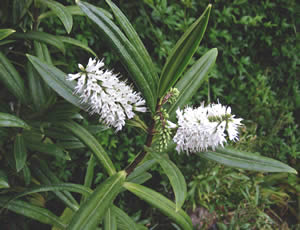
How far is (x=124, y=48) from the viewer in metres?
0.96

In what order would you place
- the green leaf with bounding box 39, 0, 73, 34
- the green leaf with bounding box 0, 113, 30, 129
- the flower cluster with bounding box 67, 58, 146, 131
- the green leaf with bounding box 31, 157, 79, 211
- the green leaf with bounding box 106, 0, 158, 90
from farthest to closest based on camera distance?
1. the green leaf with bounding box 31, 157, 79, 211
2. the green leaf with bounding box 39, 0, 73, 34
3. the green leaf with bounding box 0, 113, 30, 129
4. the green leaf with bounding box 106, 0, 158, 90
5. the flower cluster with bounding box 67, 58, 146, 131

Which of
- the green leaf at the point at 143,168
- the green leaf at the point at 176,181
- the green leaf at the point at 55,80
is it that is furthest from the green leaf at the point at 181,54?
the green leaf at the point at 143,168

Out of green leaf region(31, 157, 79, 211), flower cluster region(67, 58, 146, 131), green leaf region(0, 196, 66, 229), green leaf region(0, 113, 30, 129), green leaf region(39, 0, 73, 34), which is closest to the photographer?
flower cluster region(67, 58, 146, 131)

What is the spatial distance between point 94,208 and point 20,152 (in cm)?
55

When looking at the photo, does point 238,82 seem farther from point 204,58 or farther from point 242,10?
point 204,58

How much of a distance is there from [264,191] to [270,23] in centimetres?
142

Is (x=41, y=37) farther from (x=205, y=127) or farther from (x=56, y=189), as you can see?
(x=205, y=127)

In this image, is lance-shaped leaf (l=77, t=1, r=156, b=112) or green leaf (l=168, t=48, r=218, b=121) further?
green leaf (l=168, t=48, r=218, b=121)

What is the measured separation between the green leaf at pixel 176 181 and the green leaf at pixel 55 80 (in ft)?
1.28

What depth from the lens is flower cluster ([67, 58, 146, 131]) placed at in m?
0.85

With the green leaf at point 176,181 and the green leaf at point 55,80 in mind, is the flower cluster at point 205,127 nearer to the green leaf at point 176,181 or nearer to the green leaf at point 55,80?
the green leaf at point 176,181

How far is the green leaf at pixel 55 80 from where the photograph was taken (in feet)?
3.56

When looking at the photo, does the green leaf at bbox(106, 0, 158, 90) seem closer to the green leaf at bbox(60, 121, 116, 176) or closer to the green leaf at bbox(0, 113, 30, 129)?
the green leaf at bbox(60, 121, 116, 176)

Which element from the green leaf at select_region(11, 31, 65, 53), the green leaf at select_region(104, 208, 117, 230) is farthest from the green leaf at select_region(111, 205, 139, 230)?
the green leaf at select_region(11, 31, 65, 53)
